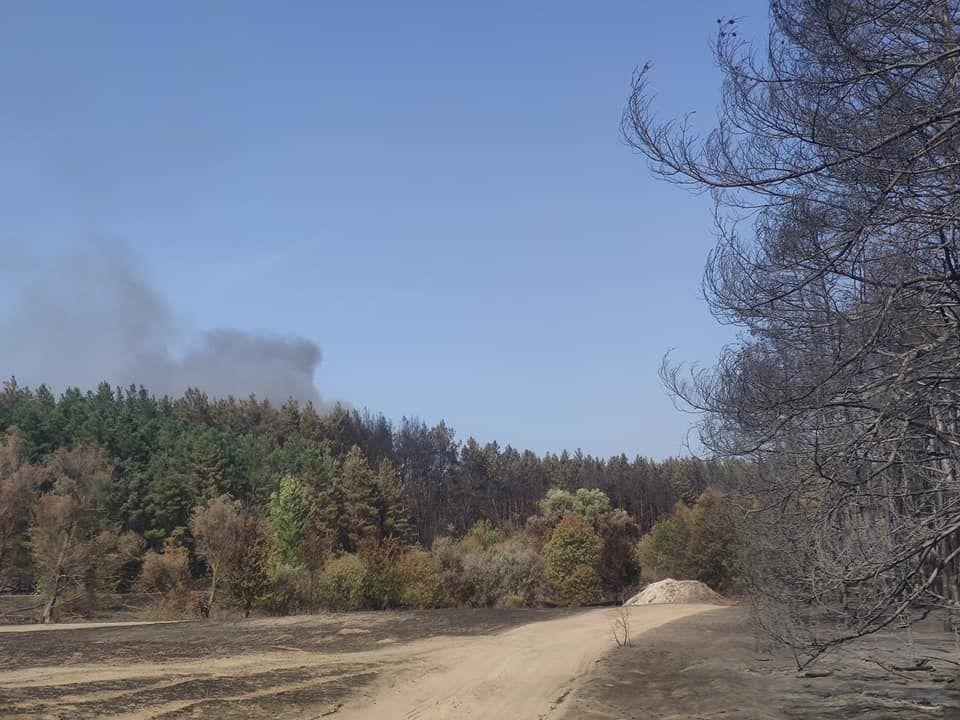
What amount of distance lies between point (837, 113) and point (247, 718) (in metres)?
9.81

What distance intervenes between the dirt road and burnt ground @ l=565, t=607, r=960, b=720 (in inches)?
30.0

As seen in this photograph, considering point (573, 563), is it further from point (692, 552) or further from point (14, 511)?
point (14, 511)

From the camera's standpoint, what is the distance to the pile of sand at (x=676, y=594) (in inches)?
1262

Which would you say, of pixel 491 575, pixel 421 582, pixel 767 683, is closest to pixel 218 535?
pixel 421 582

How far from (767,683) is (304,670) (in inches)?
308

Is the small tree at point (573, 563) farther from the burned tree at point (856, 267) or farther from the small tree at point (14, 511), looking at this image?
the burned tree at point (856, 267)

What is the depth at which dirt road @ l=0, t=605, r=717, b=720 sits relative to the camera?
1109cm

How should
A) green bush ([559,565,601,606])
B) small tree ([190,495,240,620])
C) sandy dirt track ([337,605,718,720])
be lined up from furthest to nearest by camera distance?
green bush ([559,565,601,606]) → small tree ([190,495,240,620]) → sandy dirt track ([337,605,718,720])

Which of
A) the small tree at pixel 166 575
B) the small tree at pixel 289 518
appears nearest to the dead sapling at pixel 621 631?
the small tree at pixel 166 575

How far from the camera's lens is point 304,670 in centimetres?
1418

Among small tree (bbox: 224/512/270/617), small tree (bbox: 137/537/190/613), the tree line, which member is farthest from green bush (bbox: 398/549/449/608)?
small tree (bbox: 137/537/190/613)

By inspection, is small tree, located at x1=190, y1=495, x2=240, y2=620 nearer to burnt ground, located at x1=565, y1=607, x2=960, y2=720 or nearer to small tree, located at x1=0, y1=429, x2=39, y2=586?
small tree, located at x1=0, y1=429, x2=39, y2=586

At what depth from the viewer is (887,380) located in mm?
6379

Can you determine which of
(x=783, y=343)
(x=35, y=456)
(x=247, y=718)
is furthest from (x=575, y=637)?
(x=35, y=456)
